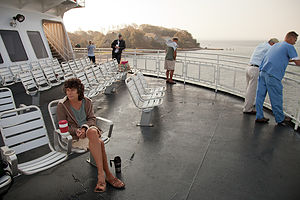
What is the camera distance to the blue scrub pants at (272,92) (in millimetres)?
4375

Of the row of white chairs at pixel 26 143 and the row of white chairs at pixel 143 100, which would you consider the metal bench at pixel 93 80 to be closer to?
the row of white chairs at pixel 143 100

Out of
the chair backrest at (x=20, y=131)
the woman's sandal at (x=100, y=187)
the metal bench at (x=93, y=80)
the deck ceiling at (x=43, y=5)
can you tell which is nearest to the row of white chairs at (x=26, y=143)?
the chair backrest at (x=20, y=131)

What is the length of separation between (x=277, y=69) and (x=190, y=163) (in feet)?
8.43

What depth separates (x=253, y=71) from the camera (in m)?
5.01

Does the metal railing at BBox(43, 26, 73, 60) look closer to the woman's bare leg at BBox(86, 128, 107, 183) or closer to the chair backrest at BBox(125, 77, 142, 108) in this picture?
the chair backrest at BBox(125, 77, 142, 108)

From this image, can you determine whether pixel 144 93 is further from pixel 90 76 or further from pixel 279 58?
pixel 279 58

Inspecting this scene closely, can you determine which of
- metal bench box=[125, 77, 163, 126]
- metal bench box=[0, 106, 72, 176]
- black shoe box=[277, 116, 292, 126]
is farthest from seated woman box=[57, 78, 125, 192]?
black shoe box=[277, 116, 292, 126]

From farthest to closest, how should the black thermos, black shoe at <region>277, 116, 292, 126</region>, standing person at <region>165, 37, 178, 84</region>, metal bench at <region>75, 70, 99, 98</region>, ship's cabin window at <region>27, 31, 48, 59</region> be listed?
ship's cabin window at <region>27, 31, 48, 59</region> < standing person at <region>165, 37, 178, 84</region> < metal bench at <region>75, 70, 99, 98</region> < black shoe at <region>277, 116, 292, 126</region> < the black thermos

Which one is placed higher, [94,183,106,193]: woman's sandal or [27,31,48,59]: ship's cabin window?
[27,31,48,59]: ship's cabin window

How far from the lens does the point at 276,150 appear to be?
363cm

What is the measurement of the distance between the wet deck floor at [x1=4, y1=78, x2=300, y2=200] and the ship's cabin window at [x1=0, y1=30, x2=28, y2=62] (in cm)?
603

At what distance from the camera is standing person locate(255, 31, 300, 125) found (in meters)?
4.20

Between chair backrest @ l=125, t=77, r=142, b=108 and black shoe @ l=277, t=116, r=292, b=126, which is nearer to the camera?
chair backrest @ l=125, t=77, r=142, b=108

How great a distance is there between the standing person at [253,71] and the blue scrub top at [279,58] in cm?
47
